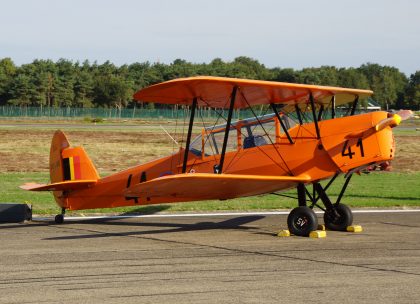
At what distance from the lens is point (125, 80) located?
114562 mm

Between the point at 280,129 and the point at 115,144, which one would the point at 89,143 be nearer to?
the point at 115,144

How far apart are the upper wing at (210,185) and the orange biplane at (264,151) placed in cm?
2

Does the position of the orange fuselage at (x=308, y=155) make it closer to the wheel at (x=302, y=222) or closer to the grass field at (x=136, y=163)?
the wheel at (x=302, y=222)

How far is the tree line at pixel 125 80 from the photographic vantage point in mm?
108312

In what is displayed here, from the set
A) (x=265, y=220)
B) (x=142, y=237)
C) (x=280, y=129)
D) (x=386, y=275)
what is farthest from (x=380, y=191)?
(x=386, y=275)

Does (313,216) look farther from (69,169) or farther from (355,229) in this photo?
(69,169)

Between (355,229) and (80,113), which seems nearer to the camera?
(355,229)

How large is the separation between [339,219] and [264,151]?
193cm

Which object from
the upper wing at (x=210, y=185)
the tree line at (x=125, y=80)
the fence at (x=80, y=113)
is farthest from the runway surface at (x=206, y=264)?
the tree line at (x=125, y=80)

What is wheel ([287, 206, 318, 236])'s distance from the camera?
11992mm

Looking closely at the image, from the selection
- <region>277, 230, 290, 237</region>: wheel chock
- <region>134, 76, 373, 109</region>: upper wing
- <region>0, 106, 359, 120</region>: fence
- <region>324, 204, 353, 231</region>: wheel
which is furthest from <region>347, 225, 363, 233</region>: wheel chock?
<region>0, 106, 359, 120</region>: fence

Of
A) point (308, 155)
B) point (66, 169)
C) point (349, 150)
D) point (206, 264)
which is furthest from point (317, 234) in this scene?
point (66, 169)

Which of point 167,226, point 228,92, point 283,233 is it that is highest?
point 228,92

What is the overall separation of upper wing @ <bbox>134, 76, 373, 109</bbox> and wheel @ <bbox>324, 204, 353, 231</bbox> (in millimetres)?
2176
